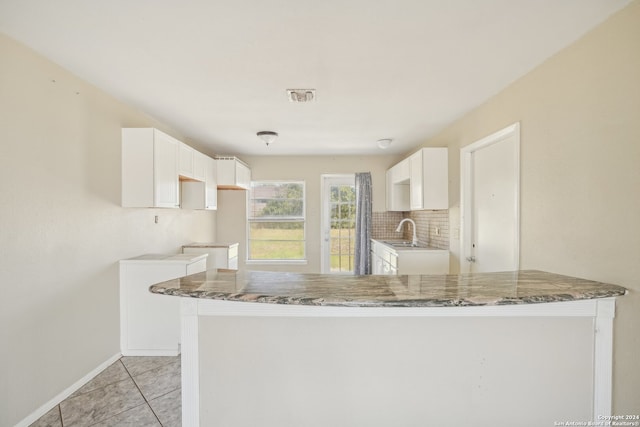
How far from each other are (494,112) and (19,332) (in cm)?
371

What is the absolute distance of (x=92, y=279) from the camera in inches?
94.2

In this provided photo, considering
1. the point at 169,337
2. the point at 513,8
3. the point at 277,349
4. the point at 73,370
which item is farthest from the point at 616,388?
the point at 73,370

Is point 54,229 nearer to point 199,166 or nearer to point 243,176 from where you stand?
point 199,166

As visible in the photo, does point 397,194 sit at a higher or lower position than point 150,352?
higher

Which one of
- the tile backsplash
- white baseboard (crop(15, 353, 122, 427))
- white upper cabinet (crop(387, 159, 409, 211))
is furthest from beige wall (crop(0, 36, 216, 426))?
white upper cabinet (crop(387, 159, 409, 211))

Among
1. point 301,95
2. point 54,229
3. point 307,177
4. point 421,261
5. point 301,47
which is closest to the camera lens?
Answer: point 301,47

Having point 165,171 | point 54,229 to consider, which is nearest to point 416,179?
point 165,171

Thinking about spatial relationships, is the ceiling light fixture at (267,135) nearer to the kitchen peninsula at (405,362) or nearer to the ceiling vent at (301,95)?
the ceiling vent at (301,95)

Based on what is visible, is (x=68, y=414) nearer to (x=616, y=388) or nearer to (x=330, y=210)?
(x=616, y=388)

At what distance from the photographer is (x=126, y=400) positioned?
2131mm

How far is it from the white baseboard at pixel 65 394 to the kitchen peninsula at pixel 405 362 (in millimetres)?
1296

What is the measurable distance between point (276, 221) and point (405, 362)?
13.6 ft

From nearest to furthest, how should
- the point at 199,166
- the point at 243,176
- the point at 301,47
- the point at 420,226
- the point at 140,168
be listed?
the point at 301,47 < the point at 140,168 < the point at 199,166 < the point at 420,226 < the point at 243,176

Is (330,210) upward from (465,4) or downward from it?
downward
